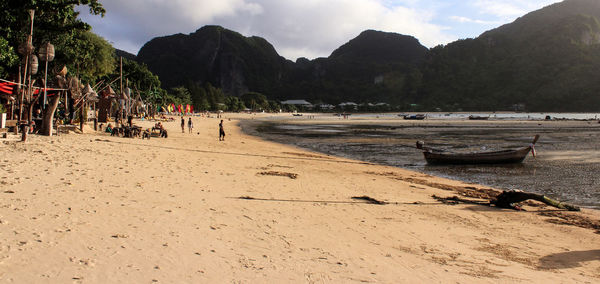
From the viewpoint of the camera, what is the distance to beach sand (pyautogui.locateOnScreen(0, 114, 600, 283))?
13.9 ft

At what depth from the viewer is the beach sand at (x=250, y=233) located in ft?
13.9

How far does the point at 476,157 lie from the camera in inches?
766

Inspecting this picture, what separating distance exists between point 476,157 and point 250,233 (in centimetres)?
1729

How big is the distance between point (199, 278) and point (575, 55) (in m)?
204

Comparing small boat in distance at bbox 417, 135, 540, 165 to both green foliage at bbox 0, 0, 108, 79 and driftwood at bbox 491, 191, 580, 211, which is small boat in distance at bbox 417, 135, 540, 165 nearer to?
driftwood at bbox 491, 191, 580, 211

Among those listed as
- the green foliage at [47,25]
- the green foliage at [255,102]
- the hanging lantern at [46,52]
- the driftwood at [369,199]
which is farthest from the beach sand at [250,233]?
the green foliage at [255,102]

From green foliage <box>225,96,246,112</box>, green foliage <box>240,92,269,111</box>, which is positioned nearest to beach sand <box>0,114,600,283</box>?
green foliage <box>225,96,246,112</box>

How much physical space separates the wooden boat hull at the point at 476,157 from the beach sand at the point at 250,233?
9.35 m

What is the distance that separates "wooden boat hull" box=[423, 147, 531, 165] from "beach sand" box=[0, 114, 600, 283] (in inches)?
368

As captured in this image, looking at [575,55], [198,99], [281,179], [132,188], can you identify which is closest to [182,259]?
[132,188]

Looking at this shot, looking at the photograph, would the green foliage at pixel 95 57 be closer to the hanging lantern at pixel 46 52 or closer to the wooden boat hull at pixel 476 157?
the hanging lantern at pixel 46 52

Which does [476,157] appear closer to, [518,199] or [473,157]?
[473,157]

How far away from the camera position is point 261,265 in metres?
4.50

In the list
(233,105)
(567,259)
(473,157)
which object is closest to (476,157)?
(473,157)
